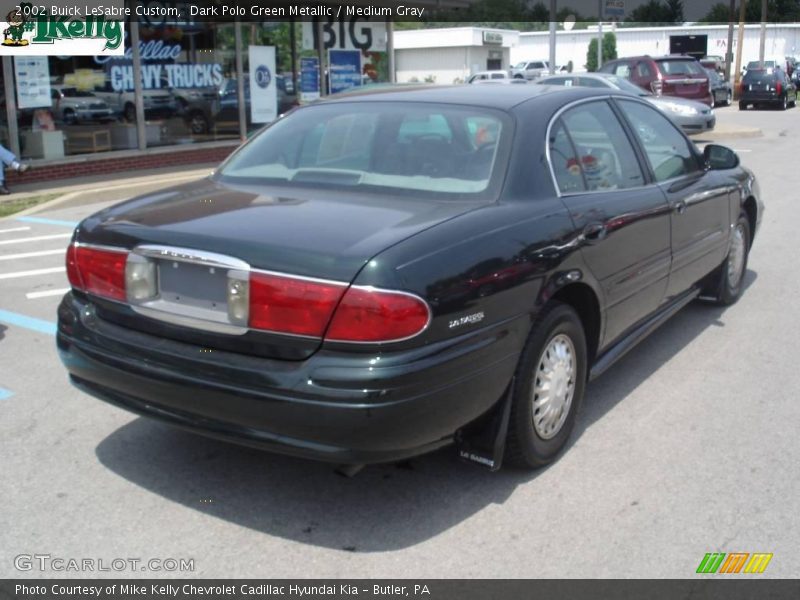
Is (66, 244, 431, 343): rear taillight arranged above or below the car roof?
below

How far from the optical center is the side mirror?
A: 227 inches

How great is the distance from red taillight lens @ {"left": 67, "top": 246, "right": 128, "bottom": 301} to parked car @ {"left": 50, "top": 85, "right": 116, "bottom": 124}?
11.4 metres

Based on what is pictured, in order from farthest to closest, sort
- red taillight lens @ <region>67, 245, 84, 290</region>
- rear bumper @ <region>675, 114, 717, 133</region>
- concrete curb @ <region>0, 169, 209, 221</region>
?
rear bumper @ <region>675, 114, 717, 133</region> < concrete curb @ <region>0, 169, 209, 221</region> < red taillight lens @ <region>67, 245, 84, 290</region>

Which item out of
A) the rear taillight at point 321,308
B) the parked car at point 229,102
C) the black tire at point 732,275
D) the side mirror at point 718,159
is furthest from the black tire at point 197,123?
the rear taillight at point 321,308

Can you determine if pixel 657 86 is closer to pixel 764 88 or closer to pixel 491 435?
pixel 764 88

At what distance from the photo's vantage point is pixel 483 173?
3.88m

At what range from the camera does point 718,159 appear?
577cm

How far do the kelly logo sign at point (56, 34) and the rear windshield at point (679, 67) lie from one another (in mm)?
13411

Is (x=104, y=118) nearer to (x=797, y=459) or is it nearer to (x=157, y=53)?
(x=157, y=53)

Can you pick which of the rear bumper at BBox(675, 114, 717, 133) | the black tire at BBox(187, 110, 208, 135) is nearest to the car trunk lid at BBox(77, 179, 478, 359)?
the black tire at BBox(187, 110, 208, 135)

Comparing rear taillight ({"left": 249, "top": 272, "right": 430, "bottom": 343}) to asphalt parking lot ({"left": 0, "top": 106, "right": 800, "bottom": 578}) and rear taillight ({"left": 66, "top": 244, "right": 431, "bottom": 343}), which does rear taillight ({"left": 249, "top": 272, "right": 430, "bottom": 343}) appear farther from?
asphalt parking lot ({"left": 0, "top": 106, "right": 800, "bottom": 578})

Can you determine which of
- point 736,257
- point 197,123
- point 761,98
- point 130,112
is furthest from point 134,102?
point 761,98

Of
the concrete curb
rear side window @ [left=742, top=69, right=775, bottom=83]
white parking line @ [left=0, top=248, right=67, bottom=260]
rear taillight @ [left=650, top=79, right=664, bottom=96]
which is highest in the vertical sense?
rear side window @ [left=742, top=69, right=775, bottom=83]

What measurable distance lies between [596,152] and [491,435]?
1.75 m
